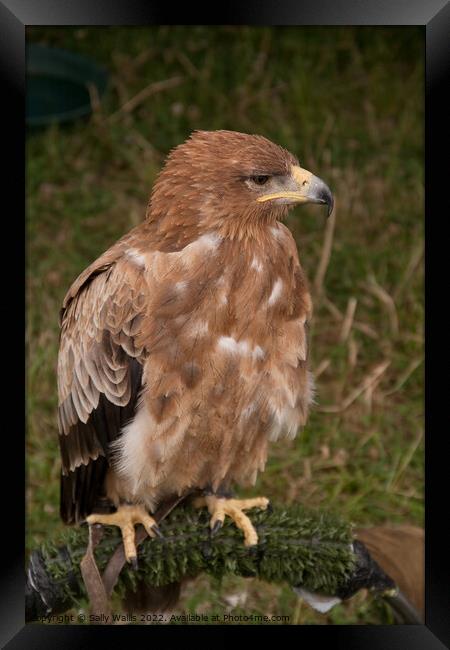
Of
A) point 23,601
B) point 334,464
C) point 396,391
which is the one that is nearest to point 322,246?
point 396,391

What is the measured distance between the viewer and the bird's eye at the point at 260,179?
274 centimetres

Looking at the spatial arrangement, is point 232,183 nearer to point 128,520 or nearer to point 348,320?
point 128,520

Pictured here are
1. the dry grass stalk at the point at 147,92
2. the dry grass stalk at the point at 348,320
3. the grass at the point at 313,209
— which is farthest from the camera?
the dry grass stalk at the point at 147,92

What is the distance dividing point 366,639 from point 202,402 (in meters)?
0.82

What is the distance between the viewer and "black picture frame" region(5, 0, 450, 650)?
268cm

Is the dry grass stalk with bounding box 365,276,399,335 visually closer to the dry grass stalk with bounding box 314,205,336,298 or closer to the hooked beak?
the dry grass stalk with bounding box 314,205,336,298

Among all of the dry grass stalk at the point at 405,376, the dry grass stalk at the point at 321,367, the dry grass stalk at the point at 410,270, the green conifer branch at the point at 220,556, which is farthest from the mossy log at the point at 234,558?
the dry grass stalk at the point at 410,270

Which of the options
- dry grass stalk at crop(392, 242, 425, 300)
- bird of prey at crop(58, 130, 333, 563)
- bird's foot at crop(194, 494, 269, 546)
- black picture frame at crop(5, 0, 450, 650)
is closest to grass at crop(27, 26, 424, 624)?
dry grass stalk at crop(392, 242, 425, 300)

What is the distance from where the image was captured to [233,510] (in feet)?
10.6

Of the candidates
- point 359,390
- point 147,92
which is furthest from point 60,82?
point 359,390

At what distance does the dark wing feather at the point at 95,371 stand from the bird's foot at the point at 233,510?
14.6 inches

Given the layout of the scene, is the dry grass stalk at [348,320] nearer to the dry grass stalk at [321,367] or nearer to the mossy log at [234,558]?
the dry grass stalk at [321,367]

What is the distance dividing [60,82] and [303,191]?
3.64 meters

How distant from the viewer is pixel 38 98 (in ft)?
19.4
